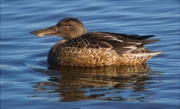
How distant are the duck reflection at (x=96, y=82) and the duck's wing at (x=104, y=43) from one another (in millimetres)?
382

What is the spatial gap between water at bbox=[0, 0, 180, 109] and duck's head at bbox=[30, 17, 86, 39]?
53cm

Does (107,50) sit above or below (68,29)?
below

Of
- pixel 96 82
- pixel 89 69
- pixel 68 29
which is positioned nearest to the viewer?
pixel 96 82

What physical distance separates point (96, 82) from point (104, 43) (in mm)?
1362

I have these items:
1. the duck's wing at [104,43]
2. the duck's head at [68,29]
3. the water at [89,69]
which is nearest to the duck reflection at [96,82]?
the water at [89,69]

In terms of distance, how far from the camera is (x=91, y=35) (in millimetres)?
11805

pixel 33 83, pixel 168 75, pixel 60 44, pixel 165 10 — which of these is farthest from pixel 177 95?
pixel 165 10

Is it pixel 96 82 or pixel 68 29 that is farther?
pixel 68 29

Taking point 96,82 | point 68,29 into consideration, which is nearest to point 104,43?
point 68,29

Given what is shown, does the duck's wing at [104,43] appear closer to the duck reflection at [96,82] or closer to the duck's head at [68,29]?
the duck reflection at [96,82]

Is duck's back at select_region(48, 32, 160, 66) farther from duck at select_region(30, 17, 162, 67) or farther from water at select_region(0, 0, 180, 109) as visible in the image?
water at select_region(0, 0, 180, 109)

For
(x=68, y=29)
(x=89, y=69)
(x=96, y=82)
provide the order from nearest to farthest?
1. (x=96, y=82)
2. (x=89, y=69)
3. (x=68, y=29)

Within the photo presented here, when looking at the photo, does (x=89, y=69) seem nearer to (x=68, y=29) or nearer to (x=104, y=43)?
(x=104, y=43)

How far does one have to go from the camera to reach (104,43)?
11.6 metres
